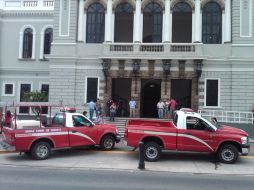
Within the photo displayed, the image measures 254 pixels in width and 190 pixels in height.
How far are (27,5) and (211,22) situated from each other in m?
18.6

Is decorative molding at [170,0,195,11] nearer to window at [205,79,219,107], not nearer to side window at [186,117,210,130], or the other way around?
window at [205,79,219,107]

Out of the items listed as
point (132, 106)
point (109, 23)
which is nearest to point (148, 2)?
point (109, 23)

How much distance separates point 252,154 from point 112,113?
1147 cm

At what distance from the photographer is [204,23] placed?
27.8m

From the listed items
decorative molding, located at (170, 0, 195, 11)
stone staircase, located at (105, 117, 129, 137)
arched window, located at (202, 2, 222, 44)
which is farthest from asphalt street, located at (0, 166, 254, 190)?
decorative molding, located at (170, 0, 195, 11)

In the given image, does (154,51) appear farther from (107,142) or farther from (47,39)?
(47,39)

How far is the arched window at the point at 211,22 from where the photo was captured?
27.6m

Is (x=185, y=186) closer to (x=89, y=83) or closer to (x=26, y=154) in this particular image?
(x=26, y=154)

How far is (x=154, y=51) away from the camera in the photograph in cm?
2681

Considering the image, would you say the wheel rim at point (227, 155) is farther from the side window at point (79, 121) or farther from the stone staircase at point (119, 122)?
the stone staircase at point (119, 122)

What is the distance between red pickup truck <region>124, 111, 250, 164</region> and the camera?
13.8 m

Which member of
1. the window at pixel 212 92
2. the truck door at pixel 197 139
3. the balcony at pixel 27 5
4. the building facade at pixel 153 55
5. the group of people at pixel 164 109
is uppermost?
the balcony at pixel 27 5

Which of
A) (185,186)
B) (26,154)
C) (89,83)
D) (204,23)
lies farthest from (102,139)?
(204,23)

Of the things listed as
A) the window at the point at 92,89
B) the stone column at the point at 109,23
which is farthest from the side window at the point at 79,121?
the stone column at the point at 109,23
